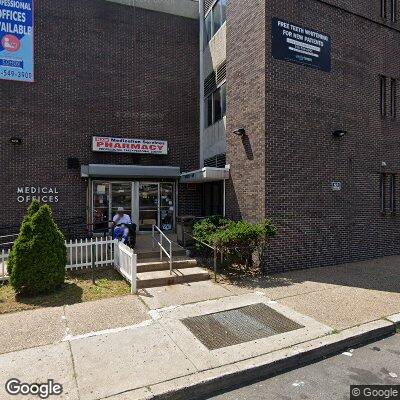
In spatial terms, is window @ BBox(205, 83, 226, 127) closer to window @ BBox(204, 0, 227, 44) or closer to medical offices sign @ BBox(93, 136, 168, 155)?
medical offices sign @ BBox(93, 136, 168, 155)

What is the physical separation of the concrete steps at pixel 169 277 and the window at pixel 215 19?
946 centimetres

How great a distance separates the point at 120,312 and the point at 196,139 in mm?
10012

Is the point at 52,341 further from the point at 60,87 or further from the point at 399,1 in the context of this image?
the point at 399,1

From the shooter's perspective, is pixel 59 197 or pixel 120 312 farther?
pixel 59 197

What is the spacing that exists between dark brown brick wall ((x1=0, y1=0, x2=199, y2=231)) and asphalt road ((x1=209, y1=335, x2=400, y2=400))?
10.4 meters

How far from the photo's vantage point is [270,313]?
5.91 meters

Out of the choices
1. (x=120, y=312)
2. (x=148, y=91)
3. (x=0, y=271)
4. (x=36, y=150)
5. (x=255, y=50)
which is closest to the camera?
(x=120, y=312)

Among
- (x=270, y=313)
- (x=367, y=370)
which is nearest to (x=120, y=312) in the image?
(x=270, y=313)

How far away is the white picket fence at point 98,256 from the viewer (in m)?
7.74

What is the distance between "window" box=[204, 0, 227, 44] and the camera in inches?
488

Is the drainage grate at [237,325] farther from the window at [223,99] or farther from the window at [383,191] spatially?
the window at [223,99]

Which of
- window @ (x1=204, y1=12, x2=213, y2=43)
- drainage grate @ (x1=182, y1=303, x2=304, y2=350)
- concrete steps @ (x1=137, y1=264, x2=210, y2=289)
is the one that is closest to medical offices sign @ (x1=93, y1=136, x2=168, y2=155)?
window @ (x1=204, y1=12, x2=213, y2=43)

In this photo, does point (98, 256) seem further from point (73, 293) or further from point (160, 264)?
point (73, 293)

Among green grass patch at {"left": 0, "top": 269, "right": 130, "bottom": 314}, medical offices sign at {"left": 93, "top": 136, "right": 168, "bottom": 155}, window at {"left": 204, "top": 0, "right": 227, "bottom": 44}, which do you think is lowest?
green grass patch at {"left": 0, "top": 269, "right": 130, "bottom": 314}
